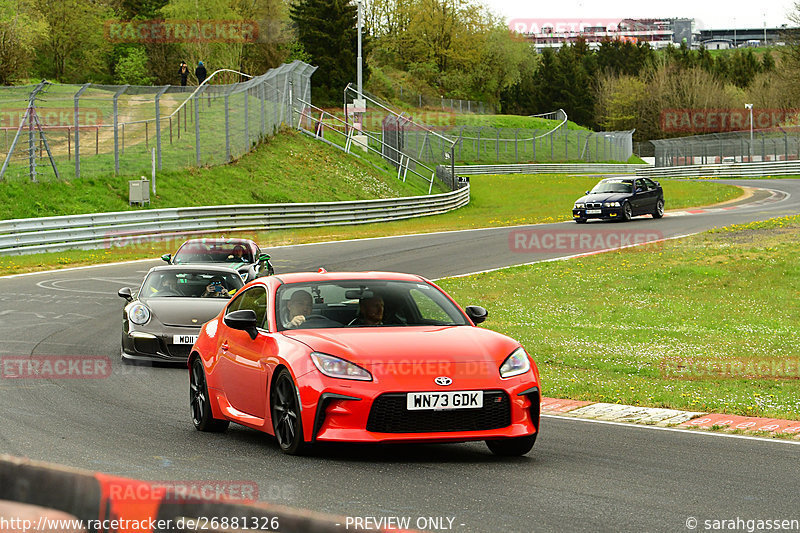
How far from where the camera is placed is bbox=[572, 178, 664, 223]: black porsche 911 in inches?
1518

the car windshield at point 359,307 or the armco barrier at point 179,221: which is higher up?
the car windshield at point 359,307

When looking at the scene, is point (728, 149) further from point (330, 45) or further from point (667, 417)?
point (667, 417)

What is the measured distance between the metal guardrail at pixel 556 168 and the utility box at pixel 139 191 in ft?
163

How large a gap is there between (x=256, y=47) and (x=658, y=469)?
94.4m

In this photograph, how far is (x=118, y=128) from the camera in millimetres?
35812

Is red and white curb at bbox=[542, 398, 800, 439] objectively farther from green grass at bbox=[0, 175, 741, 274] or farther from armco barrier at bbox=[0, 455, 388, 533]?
green grass at bbox=[0, 175, 741, 274]

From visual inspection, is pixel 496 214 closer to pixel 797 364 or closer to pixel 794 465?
pixel 797 364

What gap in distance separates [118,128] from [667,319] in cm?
2313

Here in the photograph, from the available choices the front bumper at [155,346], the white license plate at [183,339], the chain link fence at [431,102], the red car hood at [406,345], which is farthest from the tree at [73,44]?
the red car hood at [406,345]

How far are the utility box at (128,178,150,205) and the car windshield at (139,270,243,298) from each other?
19775 mm

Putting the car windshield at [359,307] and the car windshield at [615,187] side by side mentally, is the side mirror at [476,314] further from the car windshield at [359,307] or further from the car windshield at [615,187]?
the car windshield at [615,187]

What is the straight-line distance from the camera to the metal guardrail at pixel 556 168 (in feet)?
280

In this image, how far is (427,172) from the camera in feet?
185

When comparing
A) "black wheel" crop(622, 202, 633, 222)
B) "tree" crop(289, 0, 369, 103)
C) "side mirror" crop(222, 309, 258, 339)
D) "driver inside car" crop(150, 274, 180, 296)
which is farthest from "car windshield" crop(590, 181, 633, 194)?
"tree" crop(289, 0, 369, 103)
